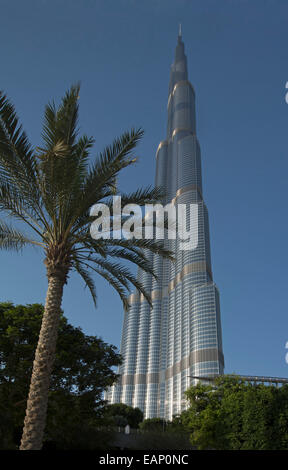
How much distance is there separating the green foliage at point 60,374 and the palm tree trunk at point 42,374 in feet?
24.6

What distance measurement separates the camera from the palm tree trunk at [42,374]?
30.7 feet

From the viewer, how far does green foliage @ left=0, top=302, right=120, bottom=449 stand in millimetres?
18906

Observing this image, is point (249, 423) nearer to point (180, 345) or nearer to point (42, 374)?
point (42, 374)

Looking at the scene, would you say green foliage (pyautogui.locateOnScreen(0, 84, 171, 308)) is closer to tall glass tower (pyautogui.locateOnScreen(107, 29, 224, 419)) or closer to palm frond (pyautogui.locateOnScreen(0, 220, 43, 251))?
palm frond (pyautogui.locateOnScreen(0, 220, 43, 251))

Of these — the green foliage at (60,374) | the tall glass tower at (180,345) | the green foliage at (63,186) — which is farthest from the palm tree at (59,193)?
the tall glass tower at (180,345)

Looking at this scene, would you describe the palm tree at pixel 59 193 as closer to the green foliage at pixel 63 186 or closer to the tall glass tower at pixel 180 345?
the green foliage at pixel 63 186

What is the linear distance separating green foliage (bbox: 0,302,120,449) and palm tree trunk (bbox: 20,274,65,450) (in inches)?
296

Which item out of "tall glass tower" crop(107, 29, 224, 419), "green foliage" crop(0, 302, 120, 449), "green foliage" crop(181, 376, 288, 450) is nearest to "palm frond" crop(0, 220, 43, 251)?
"green foliage" crop(0, 302, 120, 449)

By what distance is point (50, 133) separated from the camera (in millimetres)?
11008

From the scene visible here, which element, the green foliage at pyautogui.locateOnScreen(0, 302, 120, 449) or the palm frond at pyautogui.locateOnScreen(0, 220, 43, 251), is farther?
the green foliage at pyautogui.locateOnScreen(0, 302, 120, 449)

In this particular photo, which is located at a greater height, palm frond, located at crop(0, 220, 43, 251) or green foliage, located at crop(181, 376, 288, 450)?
palm frond, located at crop(0, 220, 43, 251)

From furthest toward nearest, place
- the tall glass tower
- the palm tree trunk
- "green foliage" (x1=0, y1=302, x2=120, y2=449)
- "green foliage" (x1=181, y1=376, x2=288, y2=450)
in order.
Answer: the tall glass tower → "green foliage" (x1=0, y1=302, x2=120, y2=449) → "green foliage" (x1=181, y1=376, x2=288, y2=450) → the palm tree trunk
